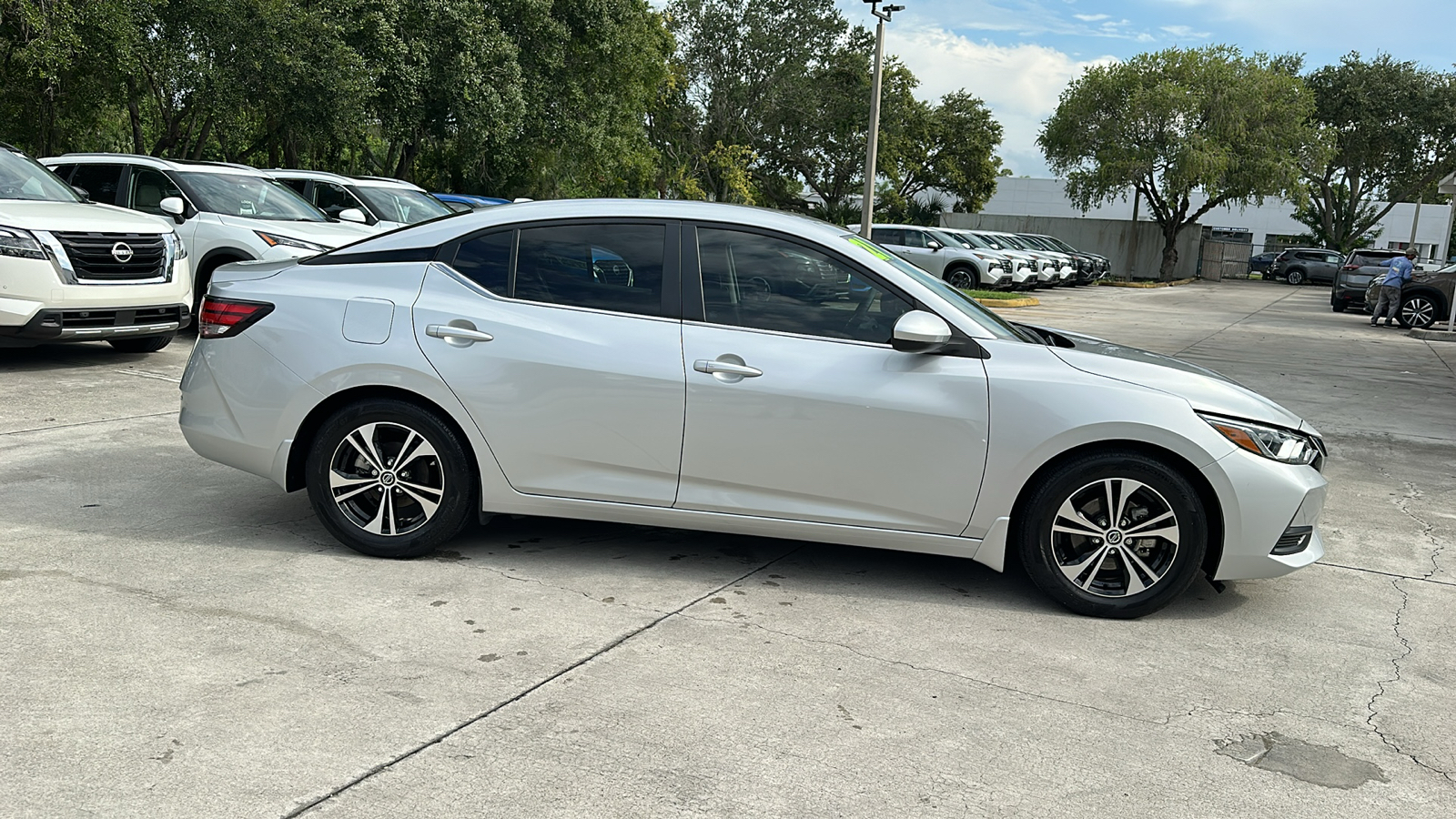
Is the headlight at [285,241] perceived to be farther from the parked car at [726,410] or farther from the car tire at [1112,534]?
the car tire at [1112,534]

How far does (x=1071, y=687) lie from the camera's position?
13.3 ft

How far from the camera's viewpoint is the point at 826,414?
4.70m

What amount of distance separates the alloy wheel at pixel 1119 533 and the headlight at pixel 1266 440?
37cm

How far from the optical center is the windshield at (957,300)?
498 centimetres

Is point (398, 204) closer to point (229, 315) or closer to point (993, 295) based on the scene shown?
point (229, 315)

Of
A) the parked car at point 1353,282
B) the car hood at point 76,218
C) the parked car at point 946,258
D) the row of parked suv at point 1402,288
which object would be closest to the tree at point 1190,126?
the row of parked suv at point 1402,288

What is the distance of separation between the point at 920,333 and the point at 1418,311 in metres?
23.5

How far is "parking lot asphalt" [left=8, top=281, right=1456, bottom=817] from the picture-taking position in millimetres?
3205

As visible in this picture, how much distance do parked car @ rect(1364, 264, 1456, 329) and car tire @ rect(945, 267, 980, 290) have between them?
30.4ft

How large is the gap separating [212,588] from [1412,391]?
516 inches

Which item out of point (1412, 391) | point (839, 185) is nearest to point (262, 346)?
point (1412, 391)

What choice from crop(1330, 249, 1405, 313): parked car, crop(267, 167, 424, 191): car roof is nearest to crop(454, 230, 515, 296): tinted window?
A: crop(267, 167, 424, 191): car roof

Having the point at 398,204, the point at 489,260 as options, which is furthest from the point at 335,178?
the point at 489,260

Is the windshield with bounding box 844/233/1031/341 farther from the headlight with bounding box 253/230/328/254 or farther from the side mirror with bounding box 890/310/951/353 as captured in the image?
the headlight with bounding box 253/230/328/254
